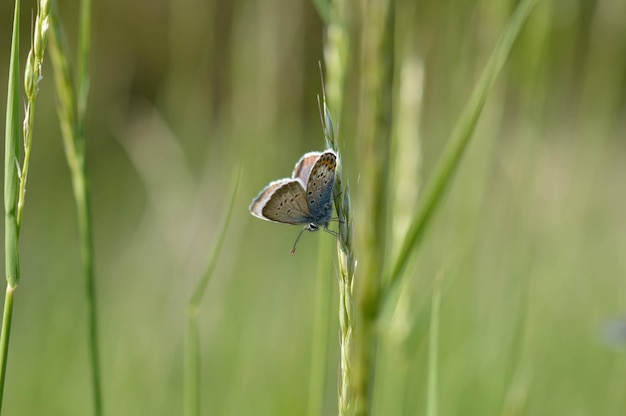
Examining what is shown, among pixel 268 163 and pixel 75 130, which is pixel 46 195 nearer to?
pixel 268 163

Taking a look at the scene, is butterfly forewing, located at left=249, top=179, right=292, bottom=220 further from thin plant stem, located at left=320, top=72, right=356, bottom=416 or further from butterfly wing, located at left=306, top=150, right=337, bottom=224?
thin plant stem, located at left=320, top=72, right=356, bottom=416

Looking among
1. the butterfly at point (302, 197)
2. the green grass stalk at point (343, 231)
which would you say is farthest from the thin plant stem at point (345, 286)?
the butterfly at point (302, 197)

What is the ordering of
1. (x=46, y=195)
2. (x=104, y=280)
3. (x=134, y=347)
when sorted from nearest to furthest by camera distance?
(x=134, y=347) → (x=104, y=280) → (x=46, y=195)

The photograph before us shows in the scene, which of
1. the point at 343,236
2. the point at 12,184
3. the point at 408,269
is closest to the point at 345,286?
the point at 343,236

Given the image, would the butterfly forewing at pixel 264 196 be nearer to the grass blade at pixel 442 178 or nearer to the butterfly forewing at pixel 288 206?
the butterfly forewing at pixel 288 206

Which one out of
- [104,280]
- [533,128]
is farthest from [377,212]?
[104,280]

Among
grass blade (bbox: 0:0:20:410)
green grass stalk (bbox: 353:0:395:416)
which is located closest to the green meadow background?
green grass stalk (bbox: 353:0:395:416)

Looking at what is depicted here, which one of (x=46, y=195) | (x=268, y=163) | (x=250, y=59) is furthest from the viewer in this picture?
(x=46, y=195)
